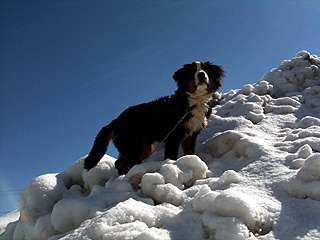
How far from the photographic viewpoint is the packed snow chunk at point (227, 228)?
1.42 meters

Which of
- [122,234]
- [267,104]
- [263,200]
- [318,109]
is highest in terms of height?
[267,104]

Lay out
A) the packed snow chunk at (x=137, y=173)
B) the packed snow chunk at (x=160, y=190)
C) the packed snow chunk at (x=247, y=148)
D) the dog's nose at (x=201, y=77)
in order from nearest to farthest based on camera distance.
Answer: the packed snow chunk at (x=160, y=190)
the packed snow chunk at (x=137, y=173)
the packed snow chunk at (x=247, y=148)
the dog's nose at (x=201, y=77)

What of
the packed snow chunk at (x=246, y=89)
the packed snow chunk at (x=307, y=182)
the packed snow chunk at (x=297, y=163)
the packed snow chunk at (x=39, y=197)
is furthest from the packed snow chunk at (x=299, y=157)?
the packed snow chunk at (x=246, y=89)

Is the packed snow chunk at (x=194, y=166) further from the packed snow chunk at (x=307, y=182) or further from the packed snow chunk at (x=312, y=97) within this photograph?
the packed snow chunk at (x=312, y=97)

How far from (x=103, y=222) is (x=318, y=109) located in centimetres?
444

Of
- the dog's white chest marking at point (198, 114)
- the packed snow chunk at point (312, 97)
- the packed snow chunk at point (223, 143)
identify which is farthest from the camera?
the packed snow chunk at point (312, 97)

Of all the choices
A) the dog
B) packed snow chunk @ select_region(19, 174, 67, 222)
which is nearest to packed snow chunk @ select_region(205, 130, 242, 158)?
the dog

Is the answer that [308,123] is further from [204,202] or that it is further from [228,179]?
[204,202]

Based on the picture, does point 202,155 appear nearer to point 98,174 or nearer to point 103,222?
point 98,174

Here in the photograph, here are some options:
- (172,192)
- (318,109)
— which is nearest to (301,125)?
(318,109)

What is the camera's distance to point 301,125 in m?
3.70

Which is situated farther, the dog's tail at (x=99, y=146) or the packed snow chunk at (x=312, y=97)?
the packed snow chunk at (x=312, y=97)

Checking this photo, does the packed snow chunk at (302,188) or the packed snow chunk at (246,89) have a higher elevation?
the packed snow chunk at (246,89)

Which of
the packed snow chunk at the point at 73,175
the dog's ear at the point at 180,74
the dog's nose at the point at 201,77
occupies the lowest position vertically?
the packed snow chunk at the point at 73,175
